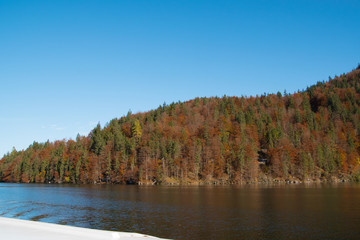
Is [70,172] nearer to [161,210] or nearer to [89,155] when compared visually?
[89,155]

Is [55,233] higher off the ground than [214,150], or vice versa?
[214,150]

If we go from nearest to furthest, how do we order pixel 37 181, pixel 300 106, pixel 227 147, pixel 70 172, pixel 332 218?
pixel 332 218, pixel 227 147, pixel 70 172, pixel 37 181, pixel 300 106

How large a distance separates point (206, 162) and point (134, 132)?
4709cm

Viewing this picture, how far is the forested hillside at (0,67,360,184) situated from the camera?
12081cm

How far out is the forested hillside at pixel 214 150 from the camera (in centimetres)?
12081

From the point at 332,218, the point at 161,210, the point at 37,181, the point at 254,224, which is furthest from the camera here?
the point at 37,181

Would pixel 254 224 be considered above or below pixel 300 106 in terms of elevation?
below

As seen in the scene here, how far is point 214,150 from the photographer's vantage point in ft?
416

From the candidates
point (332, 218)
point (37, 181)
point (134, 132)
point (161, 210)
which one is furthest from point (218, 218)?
point (37, 181)

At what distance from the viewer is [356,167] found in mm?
129125

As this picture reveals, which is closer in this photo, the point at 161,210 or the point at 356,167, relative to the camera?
the point at 161,210

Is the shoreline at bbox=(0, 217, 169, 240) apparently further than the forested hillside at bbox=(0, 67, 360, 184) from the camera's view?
No

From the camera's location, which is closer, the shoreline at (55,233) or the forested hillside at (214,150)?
the shoreline at (55,233)

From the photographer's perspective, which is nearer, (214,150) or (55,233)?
(55,233)
